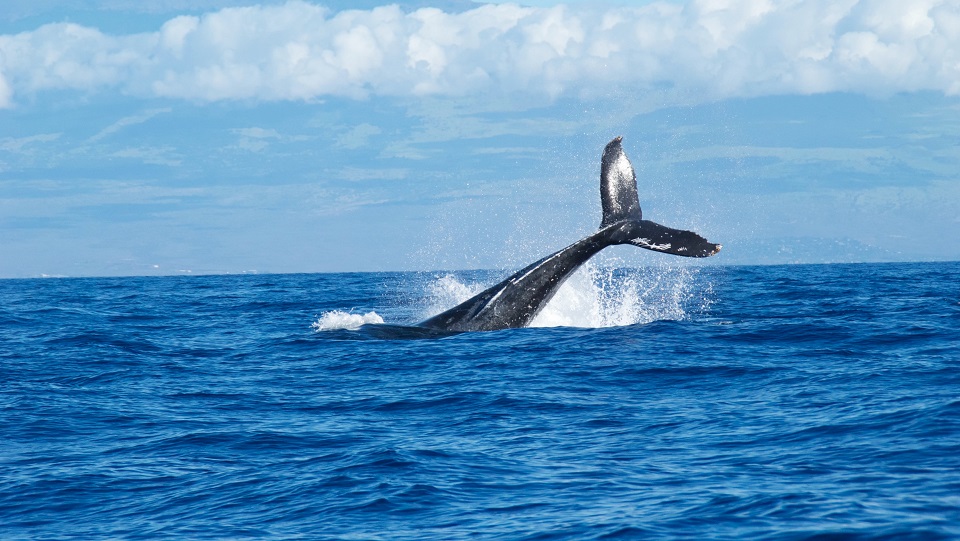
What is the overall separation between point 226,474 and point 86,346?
12855 millimetres

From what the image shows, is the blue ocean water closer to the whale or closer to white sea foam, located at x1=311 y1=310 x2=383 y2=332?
the whale

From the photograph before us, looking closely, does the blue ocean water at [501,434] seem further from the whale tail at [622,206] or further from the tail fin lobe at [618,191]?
the tail fin lobe at [618,191]

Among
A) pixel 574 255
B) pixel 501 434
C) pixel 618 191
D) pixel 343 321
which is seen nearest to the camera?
pixel 501 434

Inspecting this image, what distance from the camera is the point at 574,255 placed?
19.4 metres

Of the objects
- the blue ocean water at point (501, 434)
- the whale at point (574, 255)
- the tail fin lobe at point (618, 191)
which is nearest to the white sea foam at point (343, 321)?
the blue ocean water at point (501, 434)

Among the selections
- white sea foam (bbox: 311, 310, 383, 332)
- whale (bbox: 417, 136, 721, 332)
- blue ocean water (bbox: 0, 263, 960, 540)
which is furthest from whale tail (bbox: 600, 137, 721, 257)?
white sea foam (bbox: 311, 310, 383, 332)

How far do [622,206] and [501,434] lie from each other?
28.3 feet

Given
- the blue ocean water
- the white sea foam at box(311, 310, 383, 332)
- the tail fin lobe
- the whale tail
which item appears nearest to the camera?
the blue ocean water

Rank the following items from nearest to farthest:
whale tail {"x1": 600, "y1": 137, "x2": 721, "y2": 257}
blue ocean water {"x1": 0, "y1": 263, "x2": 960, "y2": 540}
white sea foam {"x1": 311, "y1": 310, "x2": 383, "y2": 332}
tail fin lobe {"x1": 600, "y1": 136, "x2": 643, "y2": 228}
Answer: blue ocean water {"x1": 0, "y1": 263, "x2": 960, "y2": 540}, whale tail {"x1": 600, "y1": 137, "x2": 721, "y2": 257}, tail fin lobe {"x1": 600, "y1": 136, "x2": 643, "y2": 228}, white sea foam {"x1": 311, "y1": 310, "x2": 383, "y2": 332}

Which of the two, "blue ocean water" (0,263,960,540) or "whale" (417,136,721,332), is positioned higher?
"whale" (417,136,721,332)

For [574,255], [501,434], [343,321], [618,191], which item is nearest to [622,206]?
[618,191]

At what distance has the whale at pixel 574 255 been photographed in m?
18.0

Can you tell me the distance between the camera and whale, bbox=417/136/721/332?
1798cm

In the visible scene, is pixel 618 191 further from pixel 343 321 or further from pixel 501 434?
pixel 501 434
